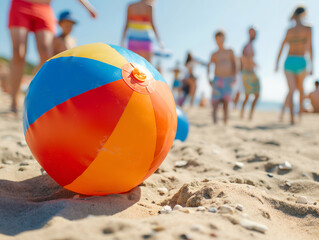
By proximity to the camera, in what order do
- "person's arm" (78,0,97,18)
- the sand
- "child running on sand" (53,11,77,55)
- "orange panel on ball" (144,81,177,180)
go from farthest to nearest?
"child running on sand" (53,11,77,55) → "person's arm" (78,0,97,18) → "orange panel on ball" (144,81,177,180) → the sand

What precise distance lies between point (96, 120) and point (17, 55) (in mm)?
3244

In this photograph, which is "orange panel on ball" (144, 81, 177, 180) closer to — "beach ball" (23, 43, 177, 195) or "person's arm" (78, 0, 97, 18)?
"beach ball" (23, 43, 177, 195)

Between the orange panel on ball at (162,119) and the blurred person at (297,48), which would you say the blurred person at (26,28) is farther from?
the blurred person at (297,48)

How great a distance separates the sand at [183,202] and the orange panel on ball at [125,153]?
4.4 inches

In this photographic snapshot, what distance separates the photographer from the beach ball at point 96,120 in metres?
1.68

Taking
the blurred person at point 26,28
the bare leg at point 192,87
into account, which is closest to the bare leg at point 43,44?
the blurred person at point 26,28

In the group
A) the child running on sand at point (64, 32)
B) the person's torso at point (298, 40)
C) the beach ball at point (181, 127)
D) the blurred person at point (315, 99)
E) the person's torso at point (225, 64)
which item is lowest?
the blurred person at point (315, 99)

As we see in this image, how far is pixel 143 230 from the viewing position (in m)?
1.28

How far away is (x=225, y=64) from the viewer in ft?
20.2

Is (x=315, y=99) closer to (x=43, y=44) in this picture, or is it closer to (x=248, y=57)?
(x=248, y=57)

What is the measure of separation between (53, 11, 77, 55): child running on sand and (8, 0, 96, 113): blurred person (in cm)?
140

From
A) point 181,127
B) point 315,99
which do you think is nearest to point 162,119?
point 181,127

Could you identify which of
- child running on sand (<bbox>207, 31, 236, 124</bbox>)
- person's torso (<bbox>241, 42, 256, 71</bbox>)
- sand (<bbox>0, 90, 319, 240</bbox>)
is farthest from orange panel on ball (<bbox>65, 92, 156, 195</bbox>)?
person's torso (<bbox>241, 42, 256, 71</bbox>)

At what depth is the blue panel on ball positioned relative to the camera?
1715 mm
